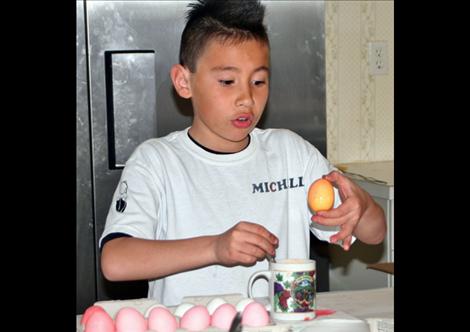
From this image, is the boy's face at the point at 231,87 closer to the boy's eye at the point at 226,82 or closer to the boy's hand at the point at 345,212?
the boy's eye at the point at 226,82

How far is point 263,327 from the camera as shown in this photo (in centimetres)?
122

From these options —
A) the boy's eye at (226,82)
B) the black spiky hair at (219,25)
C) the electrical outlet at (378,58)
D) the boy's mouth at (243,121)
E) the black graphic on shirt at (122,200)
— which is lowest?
the black graphic on shirt at (122,200)

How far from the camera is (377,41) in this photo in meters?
3.42

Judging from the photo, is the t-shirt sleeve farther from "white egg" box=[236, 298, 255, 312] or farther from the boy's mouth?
"white egg" box=[236, 298, 255, 312]

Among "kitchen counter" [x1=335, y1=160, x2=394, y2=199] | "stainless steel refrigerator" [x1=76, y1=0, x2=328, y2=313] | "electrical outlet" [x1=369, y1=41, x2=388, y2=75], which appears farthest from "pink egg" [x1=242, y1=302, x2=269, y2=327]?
"electrical outlet" [x1=369, y1=41, x2=388, y2=75]

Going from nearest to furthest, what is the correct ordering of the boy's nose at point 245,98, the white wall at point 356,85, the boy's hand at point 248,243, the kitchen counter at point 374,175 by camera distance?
the boy's hand at point 248,243 < the boy's nose at point 245,98 < the kitchen counter at point 374,175 < the white wall at point 356,85

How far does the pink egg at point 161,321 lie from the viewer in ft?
3.90

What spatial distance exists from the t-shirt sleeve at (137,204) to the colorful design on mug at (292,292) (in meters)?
0.38

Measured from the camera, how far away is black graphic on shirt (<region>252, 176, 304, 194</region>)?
1752mm

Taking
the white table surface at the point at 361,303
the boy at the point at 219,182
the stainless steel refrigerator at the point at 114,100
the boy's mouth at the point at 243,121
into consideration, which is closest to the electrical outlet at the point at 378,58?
the stainless steel refrigerator at the point at 114,100

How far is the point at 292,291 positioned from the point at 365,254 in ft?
5.95
